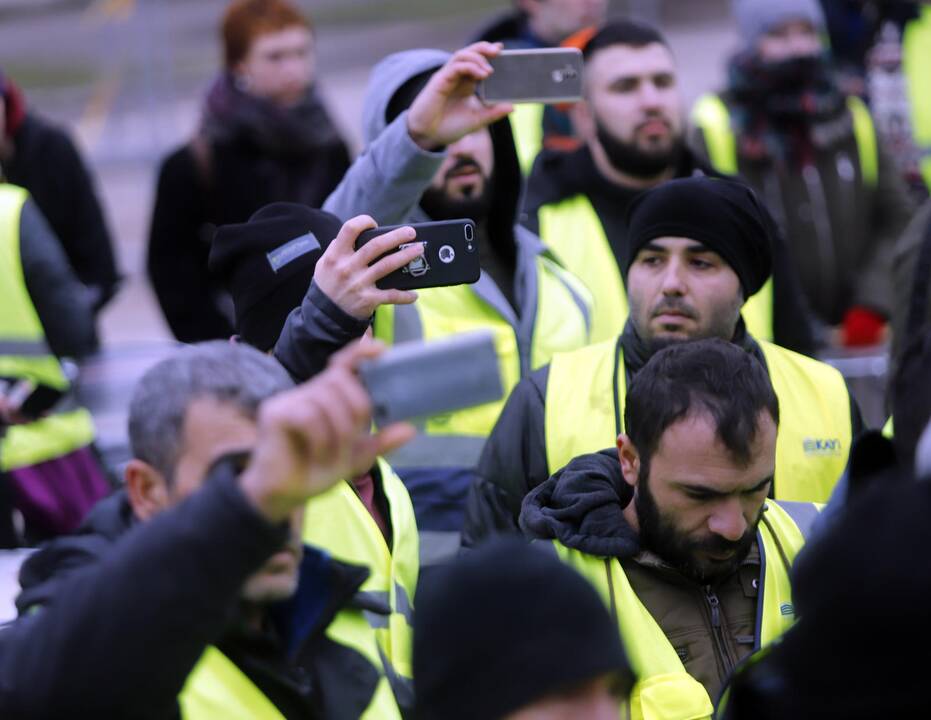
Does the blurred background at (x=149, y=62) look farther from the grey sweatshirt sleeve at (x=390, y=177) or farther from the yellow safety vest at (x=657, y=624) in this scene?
the yellow safety vest at (x=657, y=624)

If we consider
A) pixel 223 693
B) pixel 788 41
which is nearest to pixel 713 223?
pixel 223 693

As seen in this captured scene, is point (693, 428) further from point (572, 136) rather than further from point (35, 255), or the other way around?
point (572, 136)

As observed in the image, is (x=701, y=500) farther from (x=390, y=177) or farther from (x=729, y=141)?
(x=729, y=141)

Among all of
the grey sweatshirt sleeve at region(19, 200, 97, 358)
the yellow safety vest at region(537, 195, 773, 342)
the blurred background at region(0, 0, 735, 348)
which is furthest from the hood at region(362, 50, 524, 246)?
the blurred background at region(0, 0, 735, 348)

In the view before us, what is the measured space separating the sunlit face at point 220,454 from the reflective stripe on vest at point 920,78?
5.49 meters

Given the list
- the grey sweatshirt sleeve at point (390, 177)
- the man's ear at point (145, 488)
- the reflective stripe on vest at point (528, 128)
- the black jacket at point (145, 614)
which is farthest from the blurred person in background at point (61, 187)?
the black jacket at point (145, 614)

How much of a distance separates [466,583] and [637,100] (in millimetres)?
3464

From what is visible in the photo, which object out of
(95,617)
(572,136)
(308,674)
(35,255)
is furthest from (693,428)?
(572,136)

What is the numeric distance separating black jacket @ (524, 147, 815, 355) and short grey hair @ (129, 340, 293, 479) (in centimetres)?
265

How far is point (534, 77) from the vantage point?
387 cm

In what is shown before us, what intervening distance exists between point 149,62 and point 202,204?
579 cm

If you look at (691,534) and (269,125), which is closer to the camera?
(691,534)

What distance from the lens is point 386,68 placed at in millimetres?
4496

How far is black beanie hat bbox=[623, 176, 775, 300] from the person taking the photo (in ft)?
13.3
